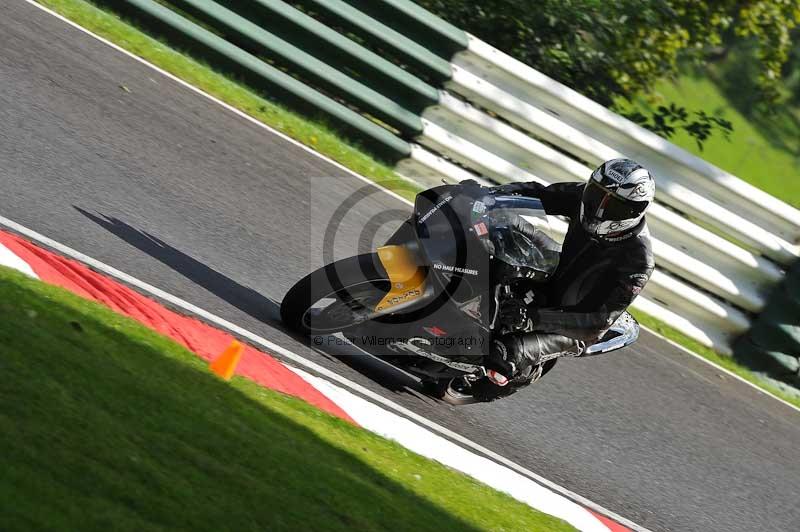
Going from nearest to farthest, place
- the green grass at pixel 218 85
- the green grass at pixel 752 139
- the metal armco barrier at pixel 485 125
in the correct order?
the green grass at pixel 218 85 → the metal armco barrier at pixel 485 125 → the green grass at pixel 752 139

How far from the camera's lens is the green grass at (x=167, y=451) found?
3.43 metres

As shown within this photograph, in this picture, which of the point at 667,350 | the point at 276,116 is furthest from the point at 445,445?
the point at 276,116

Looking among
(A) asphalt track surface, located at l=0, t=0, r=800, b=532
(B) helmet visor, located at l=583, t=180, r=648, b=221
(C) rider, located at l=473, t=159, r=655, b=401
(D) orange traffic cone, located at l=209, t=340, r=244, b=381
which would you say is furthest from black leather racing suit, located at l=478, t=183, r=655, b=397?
(D) orange traffic cone, located at l=209, t=340, r=244, b=381

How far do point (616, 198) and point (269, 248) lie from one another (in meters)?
2.73

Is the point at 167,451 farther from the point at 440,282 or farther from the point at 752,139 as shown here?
the point at 752,139

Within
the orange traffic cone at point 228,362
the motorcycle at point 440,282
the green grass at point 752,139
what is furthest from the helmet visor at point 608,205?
the green grass at point 752,139

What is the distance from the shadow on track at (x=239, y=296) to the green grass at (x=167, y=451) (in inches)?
35.7

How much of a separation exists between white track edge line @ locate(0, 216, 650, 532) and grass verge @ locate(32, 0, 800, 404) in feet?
10.5

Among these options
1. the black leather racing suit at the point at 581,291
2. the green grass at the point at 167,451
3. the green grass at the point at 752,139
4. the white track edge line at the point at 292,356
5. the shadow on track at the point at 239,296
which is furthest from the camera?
the green grass at the point at 752,139

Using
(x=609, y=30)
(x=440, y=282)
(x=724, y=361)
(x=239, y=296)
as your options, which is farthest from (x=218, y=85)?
(x=724, y=361)

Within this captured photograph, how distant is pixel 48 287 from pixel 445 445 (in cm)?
246

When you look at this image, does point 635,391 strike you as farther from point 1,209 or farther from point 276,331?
point 1,209

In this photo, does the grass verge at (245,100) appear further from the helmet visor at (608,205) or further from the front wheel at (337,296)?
the helmet visor at (608,205)

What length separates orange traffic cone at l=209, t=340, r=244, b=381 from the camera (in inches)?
204
